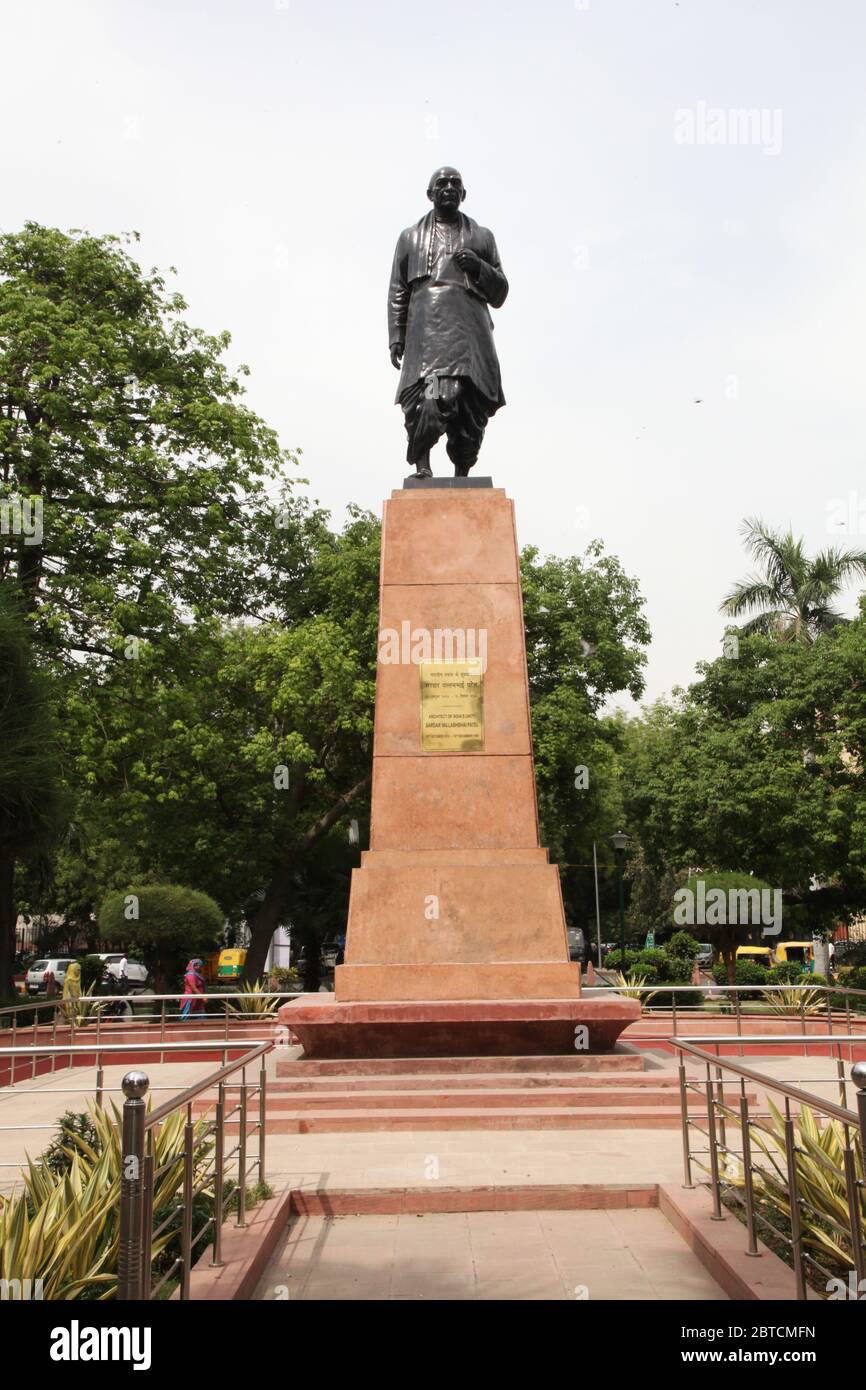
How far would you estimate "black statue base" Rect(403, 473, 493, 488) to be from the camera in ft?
36.1

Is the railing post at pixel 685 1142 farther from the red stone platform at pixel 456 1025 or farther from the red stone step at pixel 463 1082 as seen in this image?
the red stone platform at pixel 456 1025

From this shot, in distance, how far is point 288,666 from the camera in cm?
2434

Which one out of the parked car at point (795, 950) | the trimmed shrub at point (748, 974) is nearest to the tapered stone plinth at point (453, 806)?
the trimmed shrub at point (748, 974)

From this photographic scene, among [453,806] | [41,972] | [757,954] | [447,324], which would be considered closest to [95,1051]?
[453,806]

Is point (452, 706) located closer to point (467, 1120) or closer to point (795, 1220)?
point (467, 1120)

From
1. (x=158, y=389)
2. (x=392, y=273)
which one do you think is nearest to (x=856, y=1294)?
(x=392, y=273)

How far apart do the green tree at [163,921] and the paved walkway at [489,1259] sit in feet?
58.8

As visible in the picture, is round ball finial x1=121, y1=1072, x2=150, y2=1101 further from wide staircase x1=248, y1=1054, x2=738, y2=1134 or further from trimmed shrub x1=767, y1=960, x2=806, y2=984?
trimmed shrub x1=767, y1=960, x2=806, y2=984

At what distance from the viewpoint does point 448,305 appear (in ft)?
35.9

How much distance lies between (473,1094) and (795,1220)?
13.5 feet
